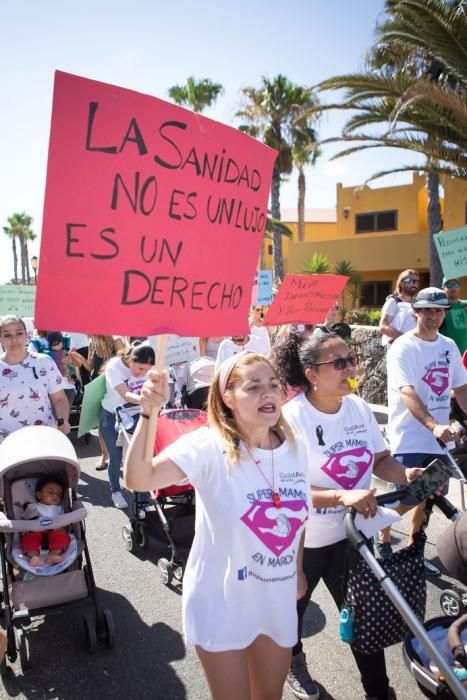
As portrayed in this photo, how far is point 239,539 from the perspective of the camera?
2139 millimetres

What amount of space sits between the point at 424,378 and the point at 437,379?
0.32 feet

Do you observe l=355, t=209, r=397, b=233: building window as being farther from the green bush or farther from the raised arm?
the raised arm

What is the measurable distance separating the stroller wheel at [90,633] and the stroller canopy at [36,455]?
0.87 m

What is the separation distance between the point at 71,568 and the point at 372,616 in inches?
84.6

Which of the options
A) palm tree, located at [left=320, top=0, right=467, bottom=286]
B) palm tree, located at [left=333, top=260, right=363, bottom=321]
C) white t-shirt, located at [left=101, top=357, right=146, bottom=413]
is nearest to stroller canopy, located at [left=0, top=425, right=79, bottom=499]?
white t-shirt, located at [left=101, top=357, right=146, bottom=413]

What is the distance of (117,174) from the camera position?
2104 mm

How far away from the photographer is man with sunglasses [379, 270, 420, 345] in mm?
6379

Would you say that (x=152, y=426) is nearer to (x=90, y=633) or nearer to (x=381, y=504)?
(x=381, y=504)

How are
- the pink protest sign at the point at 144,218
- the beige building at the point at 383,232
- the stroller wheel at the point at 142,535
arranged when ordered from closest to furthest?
the pink protest sign at the point at 144,218 → the stroller wheel at the point at 142,535 → the beige building at the point at 383,232

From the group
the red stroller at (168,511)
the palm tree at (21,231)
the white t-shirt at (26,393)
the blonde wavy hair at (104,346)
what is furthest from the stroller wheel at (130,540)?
the palm tree at (21,231)

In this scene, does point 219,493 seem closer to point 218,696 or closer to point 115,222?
point 218,696

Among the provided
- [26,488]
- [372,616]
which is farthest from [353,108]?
[372,616]

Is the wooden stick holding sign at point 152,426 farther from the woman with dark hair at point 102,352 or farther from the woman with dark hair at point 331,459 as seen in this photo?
the woman with dark hair at point 102,352

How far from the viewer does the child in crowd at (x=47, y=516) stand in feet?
11.8
